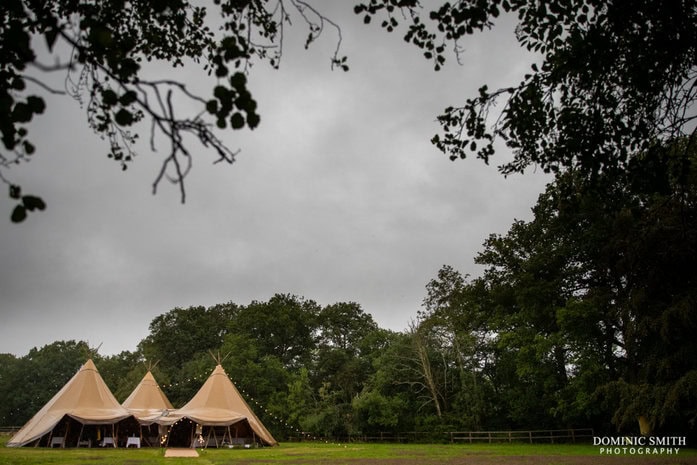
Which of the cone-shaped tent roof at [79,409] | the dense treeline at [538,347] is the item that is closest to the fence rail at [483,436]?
the dense treeline at [538,347]

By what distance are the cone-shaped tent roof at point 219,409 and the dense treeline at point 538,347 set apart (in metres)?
6.32

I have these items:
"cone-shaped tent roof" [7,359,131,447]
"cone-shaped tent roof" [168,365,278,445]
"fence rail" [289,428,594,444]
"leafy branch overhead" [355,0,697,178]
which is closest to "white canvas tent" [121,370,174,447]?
"cone-shaped tent roof" [168,365,278,445]

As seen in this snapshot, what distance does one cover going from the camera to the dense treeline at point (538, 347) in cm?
1638

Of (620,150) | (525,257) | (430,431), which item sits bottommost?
(430,431)

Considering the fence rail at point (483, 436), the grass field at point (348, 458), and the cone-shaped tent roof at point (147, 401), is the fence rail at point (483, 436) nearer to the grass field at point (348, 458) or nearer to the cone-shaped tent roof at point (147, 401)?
the grass field at point (348, 458)

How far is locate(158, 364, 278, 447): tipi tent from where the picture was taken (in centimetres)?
2366

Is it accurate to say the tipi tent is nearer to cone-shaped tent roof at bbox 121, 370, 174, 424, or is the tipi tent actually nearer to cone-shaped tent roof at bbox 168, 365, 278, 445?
cone-shaped tent roof at bbox 168, 365, 278, 445

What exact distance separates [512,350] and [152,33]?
2635cm

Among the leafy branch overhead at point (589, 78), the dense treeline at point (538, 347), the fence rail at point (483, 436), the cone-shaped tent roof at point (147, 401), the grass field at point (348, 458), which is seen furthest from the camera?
the cone-shaped tent roof at point (147, 401)

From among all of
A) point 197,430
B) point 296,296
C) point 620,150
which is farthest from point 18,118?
point 296,296

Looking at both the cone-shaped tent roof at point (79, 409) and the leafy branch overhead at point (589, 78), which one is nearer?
the leafy branch overhead at point (589, 78)

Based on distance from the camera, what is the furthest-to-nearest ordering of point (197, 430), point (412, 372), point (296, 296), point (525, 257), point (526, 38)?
point (296, 296)
point (412, 372)
point (197, 430)
point (525, 257)
point (526, 38)

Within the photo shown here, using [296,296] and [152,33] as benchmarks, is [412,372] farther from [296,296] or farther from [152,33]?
[152,33]

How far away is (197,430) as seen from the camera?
950 inches
